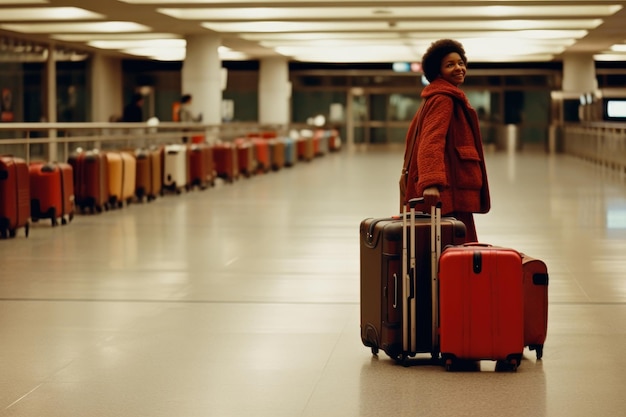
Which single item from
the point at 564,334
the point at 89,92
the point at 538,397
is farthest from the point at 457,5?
the point at 89,92

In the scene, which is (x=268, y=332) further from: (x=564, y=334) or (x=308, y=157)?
(x=308, y=157)

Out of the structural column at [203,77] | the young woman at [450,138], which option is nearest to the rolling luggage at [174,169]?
the structural column at [203,77]

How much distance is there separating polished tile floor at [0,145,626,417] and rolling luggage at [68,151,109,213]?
114 centimetres

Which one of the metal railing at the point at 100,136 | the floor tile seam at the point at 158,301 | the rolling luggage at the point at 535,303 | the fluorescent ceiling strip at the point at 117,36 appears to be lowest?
the floor tile seam at the point at 158,301

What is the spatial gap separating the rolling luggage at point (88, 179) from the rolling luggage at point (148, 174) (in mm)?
2000

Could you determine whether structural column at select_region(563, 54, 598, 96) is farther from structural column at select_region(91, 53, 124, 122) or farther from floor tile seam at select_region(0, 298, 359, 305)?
floor tile seam at select_region(0, 298, 359, 305)

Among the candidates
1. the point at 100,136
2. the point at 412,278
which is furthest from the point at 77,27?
the point at 412,278

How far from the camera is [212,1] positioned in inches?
883

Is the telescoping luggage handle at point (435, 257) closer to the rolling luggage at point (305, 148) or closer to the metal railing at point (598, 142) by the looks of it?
the metal railing at point (598, 142)

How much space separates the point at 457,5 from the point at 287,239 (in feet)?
39.2

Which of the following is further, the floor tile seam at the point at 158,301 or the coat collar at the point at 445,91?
the floor tile seam at the point at 158,301

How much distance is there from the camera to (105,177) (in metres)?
16.4

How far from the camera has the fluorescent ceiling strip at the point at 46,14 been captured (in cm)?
2555

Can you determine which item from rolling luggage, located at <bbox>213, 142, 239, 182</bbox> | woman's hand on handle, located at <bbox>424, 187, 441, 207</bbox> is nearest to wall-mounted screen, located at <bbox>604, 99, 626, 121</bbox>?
rolling luggage, located at <bbox>213, 142, 239, 182</bbox>
